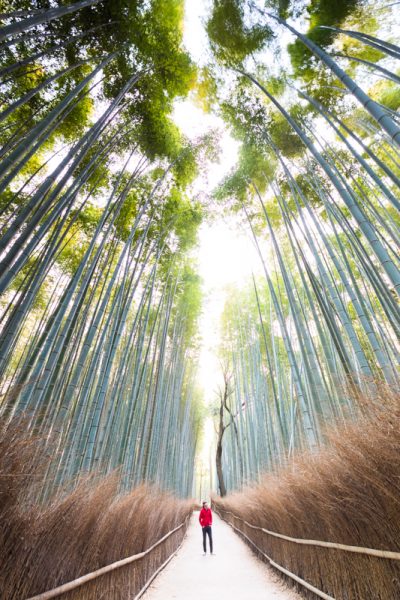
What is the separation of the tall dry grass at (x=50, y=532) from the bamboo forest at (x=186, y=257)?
1 cm

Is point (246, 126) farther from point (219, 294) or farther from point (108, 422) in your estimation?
point (219, 294)

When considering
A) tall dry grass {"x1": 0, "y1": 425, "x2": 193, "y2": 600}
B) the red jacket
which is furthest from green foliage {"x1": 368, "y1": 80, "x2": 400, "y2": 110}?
the red jacket

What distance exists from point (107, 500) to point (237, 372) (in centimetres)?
794

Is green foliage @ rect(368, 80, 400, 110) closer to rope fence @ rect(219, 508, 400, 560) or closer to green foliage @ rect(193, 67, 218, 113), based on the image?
green foliage @ rect(193, 67, 218, 113)

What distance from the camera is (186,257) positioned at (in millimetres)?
7496

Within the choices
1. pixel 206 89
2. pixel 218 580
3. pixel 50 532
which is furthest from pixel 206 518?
pixel 206 89

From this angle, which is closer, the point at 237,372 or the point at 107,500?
the point at 107,500

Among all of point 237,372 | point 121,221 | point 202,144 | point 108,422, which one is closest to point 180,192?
point 202,144

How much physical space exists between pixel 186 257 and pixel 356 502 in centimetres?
645

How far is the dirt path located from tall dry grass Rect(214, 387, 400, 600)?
66 cm

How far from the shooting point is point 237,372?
954 cm

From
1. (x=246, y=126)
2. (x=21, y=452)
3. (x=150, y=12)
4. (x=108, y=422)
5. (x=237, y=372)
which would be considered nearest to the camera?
(x=21, y=452)

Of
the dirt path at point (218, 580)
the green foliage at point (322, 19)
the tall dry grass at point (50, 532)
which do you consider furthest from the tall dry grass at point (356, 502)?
the green foliage at point (322, 19)

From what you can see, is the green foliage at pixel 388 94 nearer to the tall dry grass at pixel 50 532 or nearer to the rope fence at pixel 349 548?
the rope fence at pixel 349 548
